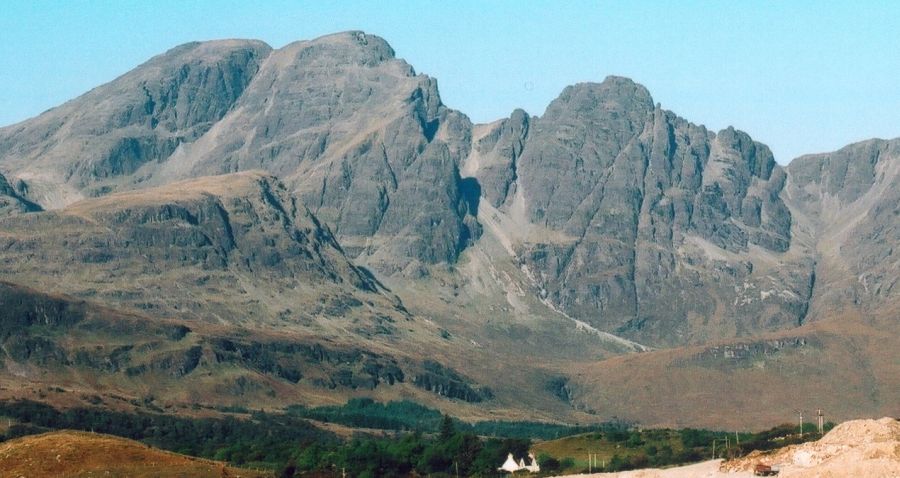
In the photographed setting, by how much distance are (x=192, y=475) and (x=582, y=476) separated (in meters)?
44.3

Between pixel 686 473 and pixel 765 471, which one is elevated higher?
pixel 765 471

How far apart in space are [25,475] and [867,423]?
89985 mm

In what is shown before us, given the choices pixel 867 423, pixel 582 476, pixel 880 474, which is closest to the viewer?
pixel 880 474

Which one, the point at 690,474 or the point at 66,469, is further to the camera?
the point at 66,469

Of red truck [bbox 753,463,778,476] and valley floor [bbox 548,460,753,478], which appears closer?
red truck [bbox 753,463,778,476]

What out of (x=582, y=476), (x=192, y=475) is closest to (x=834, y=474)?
(x=582, y=476)

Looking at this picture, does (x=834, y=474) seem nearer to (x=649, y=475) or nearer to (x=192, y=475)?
(x=649, y=475)

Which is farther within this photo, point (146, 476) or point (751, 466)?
point (146, 476)

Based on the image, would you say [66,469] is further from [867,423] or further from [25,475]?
[867,423]

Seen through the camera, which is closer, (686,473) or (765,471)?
(765,471)

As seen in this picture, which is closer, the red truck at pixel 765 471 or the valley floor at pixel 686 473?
the red truck at pixel 765 471

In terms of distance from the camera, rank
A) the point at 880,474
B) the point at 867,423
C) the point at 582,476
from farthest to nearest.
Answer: the point at 582,476, the point at 867,423, the point at 880,474

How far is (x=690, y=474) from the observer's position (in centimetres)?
18350

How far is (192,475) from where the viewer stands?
199875 millimetres
